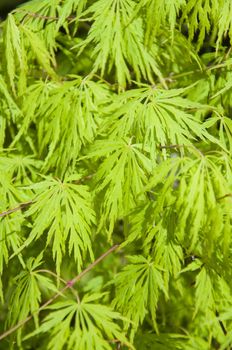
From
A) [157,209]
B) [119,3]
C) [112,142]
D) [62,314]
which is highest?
[119,3]

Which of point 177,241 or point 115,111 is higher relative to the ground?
point 115,111

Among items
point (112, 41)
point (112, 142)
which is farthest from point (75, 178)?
point (112, 41)

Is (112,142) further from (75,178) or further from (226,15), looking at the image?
(226,15)

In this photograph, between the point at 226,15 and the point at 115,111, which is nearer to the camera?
the point at 226,15

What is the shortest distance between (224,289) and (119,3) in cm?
79

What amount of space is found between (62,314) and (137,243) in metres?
0.53

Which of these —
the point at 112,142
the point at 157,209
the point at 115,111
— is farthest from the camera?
the point at 115,111

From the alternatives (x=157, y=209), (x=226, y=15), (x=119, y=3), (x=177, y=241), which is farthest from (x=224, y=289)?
(x=119, y=3)

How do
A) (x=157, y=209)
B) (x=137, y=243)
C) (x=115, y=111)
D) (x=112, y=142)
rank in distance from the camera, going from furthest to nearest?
(x=137, y=243) < (x=115, y=111) < (x=112, y=142) < (x=157, y=209)

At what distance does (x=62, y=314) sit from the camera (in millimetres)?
1085

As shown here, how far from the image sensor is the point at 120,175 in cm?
115

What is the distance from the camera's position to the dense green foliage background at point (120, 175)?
1.08 m

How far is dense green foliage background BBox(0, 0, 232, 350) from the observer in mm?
1085

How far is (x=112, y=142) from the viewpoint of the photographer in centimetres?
119
